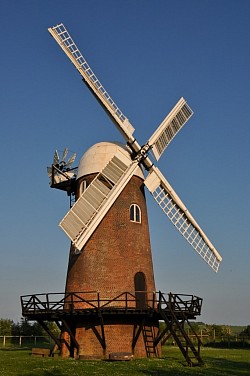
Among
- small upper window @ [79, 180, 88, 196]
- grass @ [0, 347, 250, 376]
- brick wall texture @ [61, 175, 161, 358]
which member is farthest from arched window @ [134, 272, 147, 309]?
small upper window @ [79, 180, 88, 196]

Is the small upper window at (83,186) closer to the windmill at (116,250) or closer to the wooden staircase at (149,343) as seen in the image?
the windmill at (116,250)

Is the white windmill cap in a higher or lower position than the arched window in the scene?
higher

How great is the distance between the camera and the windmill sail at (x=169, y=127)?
22.8 metres

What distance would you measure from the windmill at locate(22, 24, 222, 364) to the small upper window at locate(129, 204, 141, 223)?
0.05 metres

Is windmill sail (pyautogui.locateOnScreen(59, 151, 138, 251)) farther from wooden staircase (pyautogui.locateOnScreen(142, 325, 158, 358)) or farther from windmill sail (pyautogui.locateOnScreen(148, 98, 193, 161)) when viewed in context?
wooden staircase (pyautogui.locateOnScreen(142, 325, 158, 358))

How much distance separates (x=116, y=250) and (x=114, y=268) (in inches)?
31.5

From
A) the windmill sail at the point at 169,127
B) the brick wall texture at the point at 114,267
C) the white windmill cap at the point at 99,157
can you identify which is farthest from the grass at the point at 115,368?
the windmill sail at the point at 169,127

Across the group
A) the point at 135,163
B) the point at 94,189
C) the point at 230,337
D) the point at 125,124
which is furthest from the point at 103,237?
the point at 230,337

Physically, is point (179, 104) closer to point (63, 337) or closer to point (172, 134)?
point (172, 134)

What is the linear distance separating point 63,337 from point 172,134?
11.0 meters

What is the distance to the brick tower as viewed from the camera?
790 inches

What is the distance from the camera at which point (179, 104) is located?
24594 millimetres

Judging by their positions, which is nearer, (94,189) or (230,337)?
(94,189)

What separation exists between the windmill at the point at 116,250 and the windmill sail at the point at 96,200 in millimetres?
40
